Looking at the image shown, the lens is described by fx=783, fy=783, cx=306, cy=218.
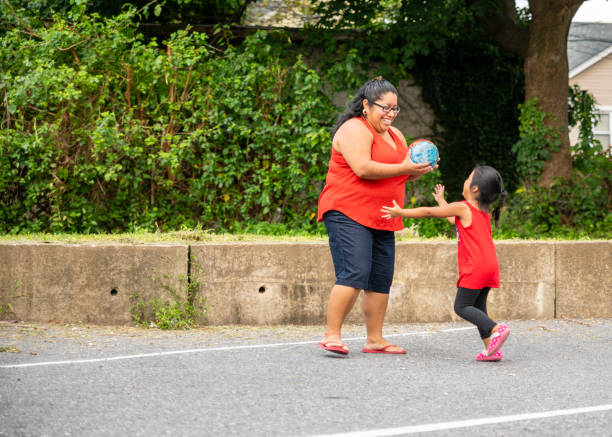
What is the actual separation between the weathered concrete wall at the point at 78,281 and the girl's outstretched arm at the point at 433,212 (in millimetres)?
2147

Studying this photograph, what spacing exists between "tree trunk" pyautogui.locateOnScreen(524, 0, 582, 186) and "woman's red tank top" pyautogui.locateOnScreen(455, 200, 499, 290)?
574cm

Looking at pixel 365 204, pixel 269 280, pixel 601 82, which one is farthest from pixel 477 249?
pixel 601 82

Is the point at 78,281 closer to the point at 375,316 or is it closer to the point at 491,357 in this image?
the point at 375,316

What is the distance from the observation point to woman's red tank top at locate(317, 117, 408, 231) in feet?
→ 16.8

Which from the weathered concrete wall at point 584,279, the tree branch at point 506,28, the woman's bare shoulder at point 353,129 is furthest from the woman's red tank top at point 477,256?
the tree branch at point 506,28

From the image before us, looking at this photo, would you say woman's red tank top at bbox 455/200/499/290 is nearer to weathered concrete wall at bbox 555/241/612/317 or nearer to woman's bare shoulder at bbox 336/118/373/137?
woman's bare shoulder at bbox 336/118/373/137

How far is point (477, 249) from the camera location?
5.21 m

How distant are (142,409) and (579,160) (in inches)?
342

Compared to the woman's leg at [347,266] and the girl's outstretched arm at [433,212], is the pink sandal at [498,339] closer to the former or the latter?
the girl's outstretched arm at [433,212]

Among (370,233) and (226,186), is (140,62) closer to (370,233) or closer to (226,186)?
(226,186)

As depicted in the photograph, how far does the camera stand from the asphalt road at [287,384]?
11.5 feet

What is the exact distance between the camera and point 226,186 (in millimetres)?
8961

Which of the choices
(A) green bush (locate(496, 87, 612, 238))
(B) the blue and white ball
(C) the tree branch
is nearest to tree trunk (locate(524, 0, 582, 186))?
(A) green bush (locate(496, 87, 612, 238))

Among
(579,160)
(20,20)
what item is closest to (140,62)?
(20,20)
